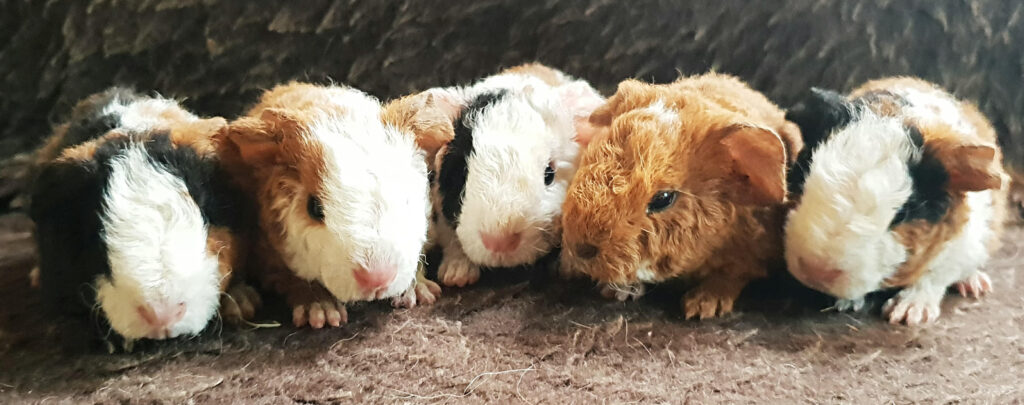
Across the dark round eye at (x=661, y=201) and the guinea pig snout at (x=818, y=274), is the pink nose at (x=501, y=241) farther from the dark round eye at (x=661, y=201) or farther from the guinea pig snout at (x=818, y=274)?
the guinea pig snout at (x=818, y=274)

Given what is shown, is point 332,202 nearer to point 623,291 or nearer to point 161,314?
point 161,314

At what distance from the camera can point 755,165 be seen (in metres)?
1.04

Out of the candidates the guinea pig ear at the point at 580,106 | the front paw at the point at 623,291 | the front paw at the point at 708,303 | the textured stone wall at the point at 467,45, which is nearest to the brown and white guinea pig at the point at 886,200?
the front paw at the point at 708,303

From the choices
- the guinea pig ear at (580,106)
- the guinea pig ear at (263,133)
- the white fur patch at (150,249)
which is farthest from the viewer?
the guinea pig ear at (580,106)

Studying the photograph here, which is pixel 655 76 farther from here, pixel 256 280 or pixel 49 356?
pixel 49 356

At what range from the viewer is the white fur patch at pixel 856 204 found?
1.04 meters

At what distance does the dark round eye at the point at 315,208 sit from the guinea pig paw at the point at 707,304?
1.95 ft

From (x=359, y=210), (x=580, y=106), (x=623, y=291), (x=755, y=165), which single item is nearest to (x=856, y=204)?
(x=755, y=165)

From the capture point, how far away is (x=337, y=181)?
1.01 m

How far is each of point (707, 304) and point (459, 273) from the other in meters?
0.42

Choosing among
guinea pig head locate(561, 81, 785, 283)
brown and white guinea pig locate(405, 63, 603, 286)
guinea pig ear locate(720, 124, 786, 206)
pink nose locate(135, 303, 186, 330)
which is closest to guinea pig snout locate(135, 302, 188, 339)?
pink nose locate(135, 303, 186, 330)

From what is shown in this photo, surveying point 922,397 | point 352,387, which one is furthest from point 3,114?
point 922,397

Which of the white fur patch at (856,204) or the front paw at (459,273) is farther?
the front paw at (459,273)

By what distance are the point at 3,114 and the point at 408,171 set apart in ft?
3.65
